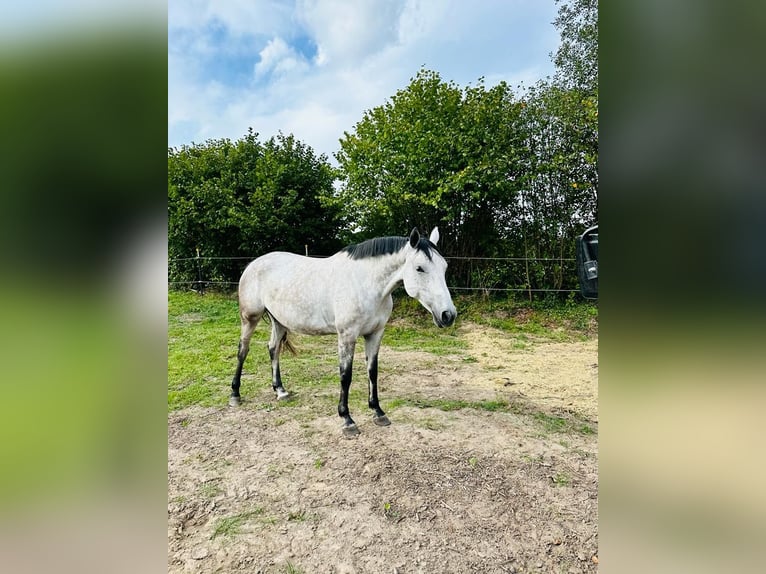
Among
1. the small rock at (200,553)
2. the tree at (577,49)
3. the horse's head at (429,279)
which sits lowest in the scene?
the small rock at (200,553)

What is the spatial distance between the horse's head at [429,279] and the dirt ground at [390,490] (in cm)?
107

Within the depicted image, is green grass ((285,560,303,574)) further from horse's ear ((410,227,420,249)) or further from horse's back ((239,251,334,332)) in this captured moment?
horse's ear ((410,227,420,249))

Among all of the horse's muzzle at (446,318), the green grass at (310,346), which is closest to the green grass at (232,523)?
the green grass at (310,346)

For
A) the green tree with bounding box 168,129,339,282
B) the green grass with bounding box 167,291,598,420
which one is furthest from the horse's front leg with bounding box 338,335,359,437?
the green tree with bounding box 168,129,339,282

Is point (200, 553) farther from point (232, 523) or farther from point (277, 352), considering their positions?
point (277, 352)

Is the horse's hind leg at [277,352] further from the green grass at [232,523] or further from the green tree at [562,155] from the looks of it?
the green tree at [562,155]

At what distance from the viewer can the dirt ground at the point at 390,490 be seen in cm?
173

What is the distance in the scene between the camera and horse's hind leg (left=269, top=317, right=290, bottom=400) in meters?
3.71

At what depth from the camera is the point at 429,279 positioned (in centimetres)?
269

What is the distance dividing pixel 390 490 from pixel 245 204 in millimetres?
8880

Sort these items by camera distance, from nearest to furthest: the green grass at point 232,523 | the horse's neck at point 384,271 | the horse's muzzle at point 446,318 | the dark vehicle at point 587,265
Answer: the dark vehicle at point 587,265
the green grass at point 232,523
the horse's muzzle at point 446,318
the horse's neck at point 384,271

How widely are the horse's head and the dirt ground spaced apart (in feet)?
3.51
